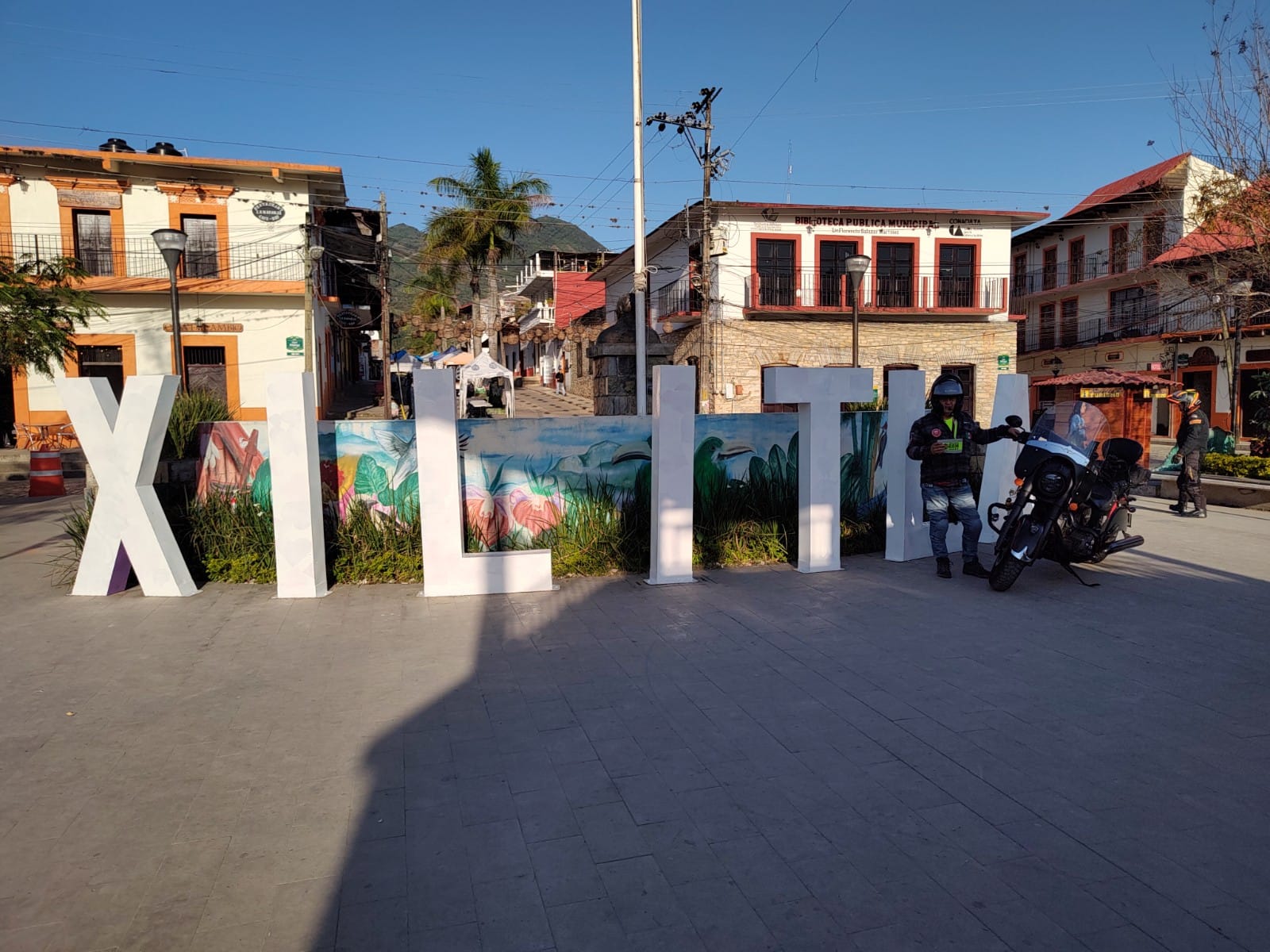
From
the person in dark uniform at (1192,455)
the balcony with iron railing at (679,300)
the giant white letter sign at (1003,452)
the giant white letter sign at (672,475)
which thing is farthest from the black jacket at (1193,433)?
the balcony with iron railing at (679,300)

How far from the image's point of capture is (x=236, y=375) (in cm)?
2558

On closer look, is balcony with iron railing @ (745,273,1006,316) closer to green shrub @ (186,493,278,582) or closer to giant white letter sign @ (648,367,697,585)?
giant white letter sign @ (648,367,697,585)

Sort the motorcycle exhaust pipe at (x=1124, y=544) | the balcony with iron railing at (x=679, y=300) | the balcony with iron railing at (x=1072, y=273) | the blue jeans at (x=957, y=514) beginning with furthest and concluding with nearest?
the balcony with iron railing at (x=1072, y=273) < the balcony with iron railing at (x=679, y=300) < the blue jeans at (x=957, y=514) < the motorcycle exhaust pipe at (x=1124, y=544)

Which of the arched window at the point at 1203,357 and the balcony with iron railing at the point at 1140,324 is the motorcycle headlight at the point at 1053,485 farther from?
the arched window at the point at 1203,357

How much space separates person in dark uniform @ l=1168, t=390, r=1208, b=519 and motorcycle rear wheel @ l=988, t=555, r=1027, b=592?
6.19 meters

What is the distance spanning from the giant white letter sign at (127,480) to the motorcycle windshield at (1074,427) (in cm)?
734

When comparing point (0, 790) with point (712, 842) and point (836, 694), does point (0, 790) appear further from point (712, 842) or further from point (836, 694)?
point (836, 694)

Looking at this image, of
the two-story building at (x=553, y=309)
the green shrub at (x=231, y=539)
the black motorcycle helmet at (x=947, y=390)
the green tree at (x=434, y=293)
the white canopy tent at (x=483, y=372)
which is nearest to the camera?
the black motorcycle helmet at (x=947, y=390)

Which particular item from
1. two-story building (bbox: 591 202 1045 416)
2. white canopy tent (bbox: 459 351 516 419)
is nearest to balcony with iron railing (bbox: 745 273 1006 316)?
two-story building (bbox: 591 202 1045 416)

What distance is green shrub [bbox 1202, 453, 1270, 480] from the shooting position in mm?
13727

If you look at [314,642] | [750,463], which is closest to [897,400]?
[750,463]

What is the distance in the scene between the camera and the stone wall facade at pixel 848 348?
92.0 feet

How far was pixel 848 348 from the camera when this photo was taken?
29.3 metres

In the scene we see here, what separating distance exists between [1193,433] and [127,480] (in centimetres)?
1244
